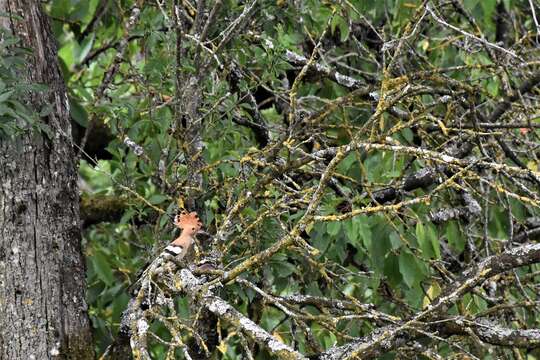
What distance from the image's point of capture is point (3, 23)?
411cm

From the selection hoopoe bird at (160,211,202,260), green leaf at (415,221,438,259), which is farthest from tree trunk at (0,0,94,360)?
green leaf at (415,221,438,259)

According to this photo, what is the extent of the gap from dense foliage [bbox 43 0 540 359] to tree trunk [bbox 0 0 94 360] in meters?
0.22

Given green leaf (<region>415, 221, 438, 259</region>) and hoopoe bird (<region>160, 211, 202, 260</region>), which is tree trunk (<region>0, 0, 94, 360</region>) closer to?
hoopoe bird (<region>160, 211, 202, 260</region>)

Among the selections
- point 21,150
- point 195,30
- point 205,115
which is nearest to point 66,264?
point 21,150

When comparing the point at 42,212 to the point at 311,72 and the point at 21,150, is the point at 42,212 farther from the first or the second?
the point at 311,72

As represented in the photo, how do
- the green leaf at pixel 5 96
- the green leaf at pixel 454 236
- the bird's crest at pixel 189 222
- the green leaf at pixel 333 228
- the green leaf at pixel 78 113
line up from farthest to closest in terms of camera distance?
the green leaf at pixel 78 113
the green leaf at pixel 454 236
the green leaf at pixel 333 228
the bird's crest at pixel 189 222
the green leaf at pixel 5 96

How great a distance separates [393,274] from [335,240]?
34 cm

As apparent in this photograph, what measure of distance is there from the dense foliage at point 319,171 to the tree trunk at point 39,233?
0.22 m

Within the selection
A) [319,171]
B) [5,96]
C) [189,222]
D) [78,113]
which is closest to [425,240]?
[319,171]

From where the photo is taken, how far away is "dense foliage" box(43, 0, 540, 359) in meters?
3.90

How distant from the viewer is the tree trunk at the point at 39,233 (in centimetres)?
393

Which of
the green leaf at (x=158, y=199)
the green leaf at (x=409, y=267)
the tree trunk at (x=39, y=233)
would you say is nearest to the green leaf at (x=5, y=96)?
the tree trunk at (x=39, y=233)

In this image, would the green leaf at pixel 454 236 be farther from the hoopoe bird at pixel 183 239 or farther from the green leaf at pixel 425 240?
the hoopoe bird at pixel 183 239

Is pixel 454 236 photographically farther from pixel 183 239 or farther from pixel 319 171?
pixel 183 239
